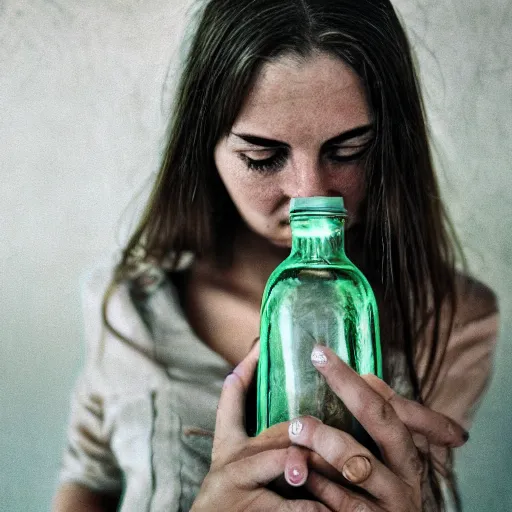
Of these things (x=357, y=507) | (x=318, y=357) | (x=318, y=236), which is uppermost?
(x=318, y=236)

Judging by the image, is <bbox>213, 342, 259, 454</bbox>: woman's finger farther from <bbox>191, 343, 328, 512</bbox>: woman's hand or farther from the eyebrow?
the eyebrow

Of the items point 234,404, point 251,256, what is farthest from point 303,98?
point 234,404

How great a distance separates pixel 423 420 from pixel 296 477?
14 cm

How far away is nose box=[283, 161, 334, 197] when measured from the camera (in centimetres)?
65

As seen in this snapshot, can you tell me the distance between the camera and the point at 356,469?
0.55m

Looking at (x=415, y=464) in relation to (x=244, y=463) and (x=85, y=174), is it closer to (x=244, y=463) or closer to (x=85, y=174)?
(x=244, y=463)

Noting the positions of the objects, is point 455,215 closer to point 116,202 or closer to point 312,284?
point 312,284

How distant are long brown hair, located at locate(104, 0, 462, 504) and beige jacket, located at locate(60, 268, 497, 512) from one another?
0.02 metres

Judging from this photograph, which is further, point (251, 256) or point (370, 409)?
point (251, 256)

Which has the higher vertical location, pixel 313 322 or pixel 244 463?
pixel 313 322

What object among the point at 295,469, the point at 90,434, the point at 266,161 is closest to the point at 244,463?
the point at 295,469

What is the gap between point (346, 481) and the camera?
574 millimetres

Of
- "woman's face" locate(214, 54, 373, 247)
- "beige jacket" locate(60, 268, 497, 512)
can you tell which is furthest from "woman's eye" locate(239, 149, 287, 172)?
"beige jacket" locate(60, 268, 497, 512)

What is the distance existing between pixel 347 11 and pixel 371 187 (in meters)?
0.16
